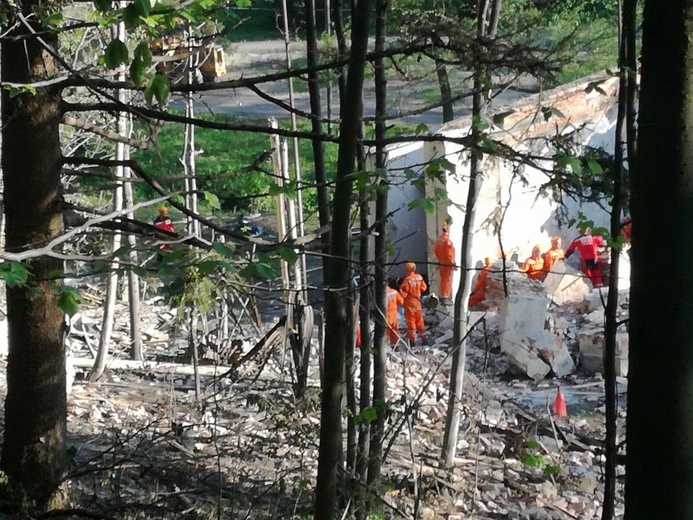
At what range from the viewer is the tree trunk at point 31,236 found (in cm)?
480

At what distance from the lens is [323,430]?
4.27m

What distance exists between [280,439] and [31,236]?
4.48 metres

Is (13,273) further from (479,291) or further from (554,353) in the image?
(479,291)

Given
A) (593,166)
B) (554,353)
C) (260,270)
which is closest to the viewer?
(260,270)

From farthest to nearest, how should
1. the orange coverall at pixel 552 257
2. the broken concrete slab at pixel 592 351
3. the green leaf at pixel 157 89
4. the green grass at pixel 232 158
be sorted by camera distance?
the green grass at pixel 232 158, the orange coverall at pixel 552 257, the broken concrete slab at pixel 592 351, the green leaf at pixel 157 89

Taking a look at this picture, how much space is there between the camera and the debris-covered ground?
20.9 ft

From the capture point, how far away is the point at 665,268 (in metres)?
2.72

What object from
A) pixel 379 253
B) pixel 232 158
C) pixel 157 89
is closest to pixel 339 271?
pixel 157 89

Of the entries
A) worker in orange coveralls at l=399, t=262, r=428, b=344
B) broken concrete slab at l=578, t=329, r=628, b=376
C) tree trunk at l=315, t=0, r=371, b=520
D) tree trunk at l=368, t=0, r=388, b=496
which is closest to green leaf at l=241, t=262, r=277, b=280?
tree trunk at l=315, t=0, r=371, b=520

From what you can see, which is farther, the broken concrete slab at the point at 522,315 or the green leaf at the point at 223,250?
the broken concrete slab at the point at 522,315

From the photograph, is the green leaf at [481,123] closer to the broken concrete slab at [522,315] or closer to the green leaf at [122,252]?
the green leaf at [122,252]

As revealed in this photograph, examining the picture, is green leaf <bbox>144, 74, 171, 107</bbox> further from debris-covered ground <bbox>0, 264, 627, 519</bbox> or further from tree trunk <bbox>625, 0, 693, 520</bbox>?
debris-covered ground <bbox>0, 264, 627, 519</bbox>

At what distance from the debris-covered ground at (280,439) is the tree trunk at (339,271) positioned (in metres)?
1.00

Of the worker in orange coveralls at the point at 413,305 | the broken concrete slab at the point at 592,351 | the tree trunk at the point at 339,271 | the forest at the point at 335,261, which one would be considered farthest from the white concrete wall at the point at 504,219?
the tree trunk at the point at 339,271
